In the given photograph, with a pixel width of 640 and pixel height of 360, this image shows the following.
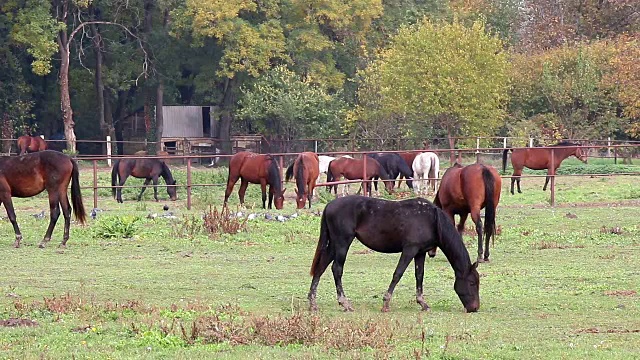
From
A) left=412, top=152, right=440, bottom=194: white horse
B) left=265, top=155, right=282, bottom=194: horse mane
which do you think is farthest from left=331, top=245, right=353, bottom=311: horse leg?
left=412, top=152, right=440, bottom=194: white horse

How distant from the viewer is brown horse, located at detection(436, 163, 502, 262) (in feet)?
47.4

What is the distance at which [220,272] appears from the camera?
13742mm

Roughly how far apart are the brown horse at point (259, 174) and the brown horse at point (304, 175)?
1.30 feet

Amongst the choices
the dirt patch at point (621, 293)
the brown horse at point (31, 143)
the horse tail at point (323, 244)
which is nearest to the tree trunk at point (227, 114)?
the brown horse at point (31, 143)

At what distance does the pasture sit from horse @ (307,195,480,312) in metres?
0.27

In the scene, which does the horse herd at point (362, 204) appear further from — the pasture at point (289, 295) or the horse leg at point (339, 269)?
the pasture at point (289, 295)

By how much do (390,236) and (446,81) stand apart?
99.4 feet

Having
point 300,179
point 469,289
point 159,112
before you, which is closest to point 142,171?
point 300,179

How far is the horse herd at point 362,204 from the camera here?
10.5 meters

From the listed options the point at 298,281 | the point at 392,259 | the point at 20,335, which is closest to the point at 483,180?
the point at 392,259

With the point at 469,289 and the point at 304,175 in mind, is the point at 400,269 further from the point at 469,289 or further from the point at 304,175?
the point at 304,175

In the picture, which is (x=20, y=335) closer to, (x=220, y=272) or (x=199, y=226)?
(x=220, y=272)

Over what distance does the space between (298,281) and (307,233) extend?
5.54 m

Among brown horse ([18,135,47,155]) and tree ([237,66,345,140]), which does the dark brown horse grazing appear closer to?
brown horse ([18,135,47,155])
